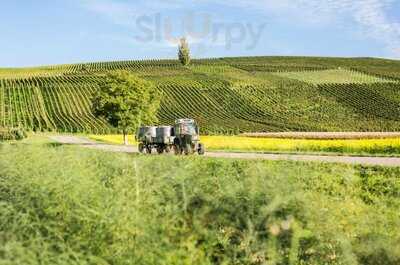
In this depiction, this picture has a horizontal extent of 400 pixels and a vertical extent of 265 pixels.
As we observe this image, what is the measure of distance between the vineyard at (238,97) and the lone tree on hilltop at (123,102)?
2260 centimetres

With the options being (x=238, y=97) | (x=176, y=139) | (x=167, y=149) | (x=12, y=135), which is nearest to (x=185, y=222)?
(x=176, y=139)

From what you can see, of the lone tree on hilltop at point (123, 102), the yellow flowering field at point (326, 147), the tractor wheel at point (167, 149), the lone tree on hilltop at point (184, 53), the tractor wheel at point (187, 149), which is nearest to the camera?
the tractor wheel at point (187, 149)

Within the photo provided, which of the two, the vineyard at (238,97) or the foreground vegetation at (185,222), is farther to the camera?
the vineyard at (238,97)

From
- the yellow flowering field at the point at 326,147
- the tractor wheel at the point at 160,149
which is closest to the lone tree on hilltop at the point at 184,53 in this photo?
the yellow flowering field at the point at 326,147

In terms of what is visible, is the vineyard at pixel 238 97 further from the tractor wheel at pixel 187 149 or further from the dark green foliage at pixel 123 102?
the tractor wheel at pixel 187 149

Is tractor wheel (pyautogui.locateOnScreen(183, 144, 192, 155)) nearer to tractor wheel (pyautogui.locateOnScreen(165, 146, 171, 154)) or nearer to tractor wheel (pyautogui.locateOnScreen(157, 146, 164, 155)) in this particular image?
tractor wheel (pyautogui.locateOnScreen(165, 146, 171, 154))

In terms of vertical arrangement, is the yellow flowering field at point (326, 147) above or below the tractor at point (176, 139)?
below

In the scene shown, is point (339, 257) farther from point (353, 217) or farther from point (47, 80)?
point (47, 80)

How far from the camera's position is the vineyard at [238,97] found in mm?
98938

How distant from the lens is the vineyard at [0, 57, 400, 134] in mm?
98938

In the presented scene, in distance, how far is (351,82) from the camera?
136 metres

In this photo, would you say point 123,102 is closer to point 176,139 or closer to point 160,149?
point 160,149

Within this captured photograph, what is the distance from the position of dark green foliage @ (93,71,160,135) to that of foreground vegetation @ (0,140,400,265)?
57.9 m

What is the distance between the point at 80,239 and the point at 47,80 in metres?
131
